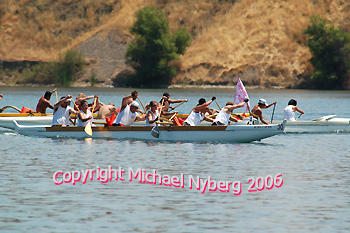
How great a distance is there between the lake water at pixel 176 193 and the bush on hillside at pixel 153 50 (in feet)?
302

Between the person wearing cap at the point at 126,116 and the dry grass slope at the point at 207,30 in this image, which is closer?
the person wearing cap at the point at 126,116

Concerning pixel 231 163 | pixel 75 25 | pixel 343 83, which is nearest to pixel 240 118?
pixel 231 163

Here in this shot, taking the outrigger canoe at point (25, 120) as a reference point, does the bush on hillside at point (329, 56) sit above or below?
above

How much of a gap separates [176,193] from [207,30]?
112 meters

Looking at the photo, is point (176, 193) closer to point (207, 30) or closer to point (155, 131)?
point (155, 131)

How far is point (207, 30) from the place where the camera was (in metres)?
125

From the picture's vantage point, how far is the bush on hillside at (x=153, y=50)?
11538 centimetres

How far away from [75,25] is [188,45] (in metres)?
34.3

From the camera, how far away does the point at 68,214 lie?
41.5 ft

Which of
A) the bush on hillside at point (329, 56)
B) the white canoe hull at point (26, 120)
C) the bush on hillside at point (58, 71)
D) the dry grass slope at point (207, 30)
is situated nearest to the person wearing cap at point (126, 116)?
the white canoe hull at point (26, 120)

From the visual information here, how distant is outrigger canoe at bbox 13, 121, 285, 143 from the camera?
81.4ft

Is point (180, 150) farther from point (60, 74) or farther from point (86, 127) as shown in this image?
point (60, 74)

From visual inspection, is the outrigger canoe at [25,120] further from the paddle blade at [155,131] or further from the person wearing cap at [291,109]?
the person wearing cap at [291,109]

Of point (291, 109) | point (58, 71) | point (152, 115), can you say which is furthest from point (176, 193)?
point (58, 71)
